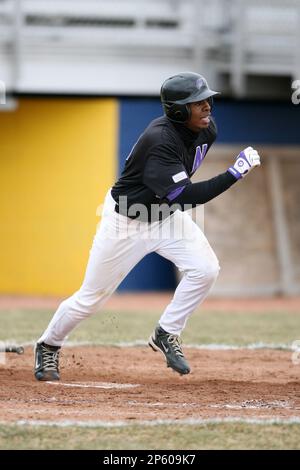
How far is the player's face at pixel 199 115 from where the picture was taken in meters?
6.89

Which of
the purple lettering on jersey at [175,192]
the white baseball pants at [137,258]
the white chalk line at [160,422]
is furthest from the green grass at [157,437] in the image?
the purple lettering on jersey at [175,192]

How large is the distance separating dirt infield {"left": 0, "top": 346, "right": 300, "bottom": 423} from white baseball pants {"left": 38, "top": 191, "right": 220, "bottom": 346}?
0.50 metres

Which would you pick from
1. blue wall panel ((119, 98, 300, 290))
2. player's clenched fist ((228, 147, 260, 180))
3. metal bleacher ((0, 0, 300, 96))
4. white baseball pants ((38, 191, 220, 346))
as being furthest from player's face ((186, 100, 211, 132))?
blue wall panel ((119, 98, 300, 290))

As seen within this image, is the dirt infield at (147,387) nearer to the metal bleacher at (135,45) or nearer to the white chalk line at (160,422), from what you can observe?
the white chalk line at (160,422)

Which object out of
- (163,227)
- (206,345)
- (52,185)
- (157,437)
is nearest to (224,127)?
(52,185)

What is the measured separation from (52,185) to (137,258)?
7.73 metres

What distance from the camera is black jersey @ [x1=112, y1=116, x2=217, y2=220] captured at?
6652 mm

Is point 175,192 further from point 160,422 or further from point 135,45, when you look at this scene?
point 135,45

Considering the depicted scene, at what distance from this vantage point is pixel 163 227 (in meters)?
7.10

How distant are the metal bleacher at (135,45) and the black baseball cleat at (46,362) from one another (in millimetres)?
7453

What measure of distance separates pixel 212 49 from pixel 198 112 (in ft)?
26.6

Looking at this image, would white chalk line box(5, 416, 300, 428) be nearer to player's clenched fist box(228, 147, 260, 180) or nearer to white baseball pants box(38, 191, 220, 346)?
white baseball pants box(38, 191, 220, 346)
